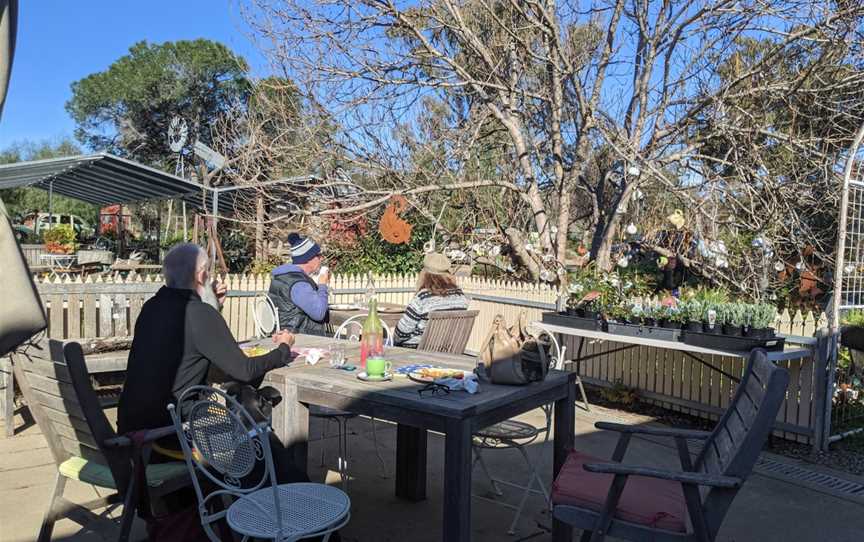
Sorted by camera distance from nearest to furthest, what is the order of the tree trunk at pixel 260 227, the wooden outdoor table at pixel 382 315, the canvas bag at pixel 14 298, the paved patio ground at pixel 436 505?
the canvas bag at pixel 14 298 → the paved patio ground at pixel 436 505 → the wooden outdoor table at pixel 382 315 → the tree trunk at pixel 260 227

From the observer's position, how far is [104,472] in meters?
2.90

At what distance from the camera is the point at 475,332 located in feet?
32.9

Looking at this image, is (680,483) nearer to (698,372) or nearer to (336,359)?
(336,359)

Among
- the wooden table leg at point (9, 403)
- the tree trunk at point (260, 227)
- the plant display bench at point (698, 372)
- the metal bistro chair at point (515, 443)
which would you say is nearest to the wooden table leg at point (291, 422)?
the metal bistro chair at point (515, 443)

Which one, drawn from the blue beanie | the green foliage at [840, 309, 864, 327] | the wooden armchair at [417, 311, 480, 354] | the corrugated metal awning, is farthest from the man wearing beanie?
the corrugated metal awning

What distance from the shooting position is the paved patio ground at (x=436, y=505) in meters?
3.61

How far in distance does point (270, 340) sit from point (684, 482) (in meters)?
2.68

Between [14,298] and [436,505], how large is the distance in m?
3.12

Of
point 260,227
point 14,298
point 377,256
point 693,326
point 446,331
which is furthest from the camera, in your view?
point 377,256

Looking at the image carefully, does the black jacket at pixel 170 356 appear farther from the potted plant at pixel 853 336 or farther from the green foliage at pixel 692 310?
the potted plant at pixel 853 336

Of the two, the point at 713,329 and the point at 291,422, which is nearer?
the point at 291,422

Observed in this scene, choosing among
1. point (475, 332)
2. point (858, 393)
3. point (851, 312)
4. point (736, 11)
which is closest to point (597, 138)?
point (736, 11)

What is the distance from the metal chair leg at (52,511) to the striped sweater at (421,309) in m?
2.67

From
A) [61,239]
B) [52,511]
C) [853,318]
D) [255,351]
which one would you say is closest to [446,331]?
[255,351]
